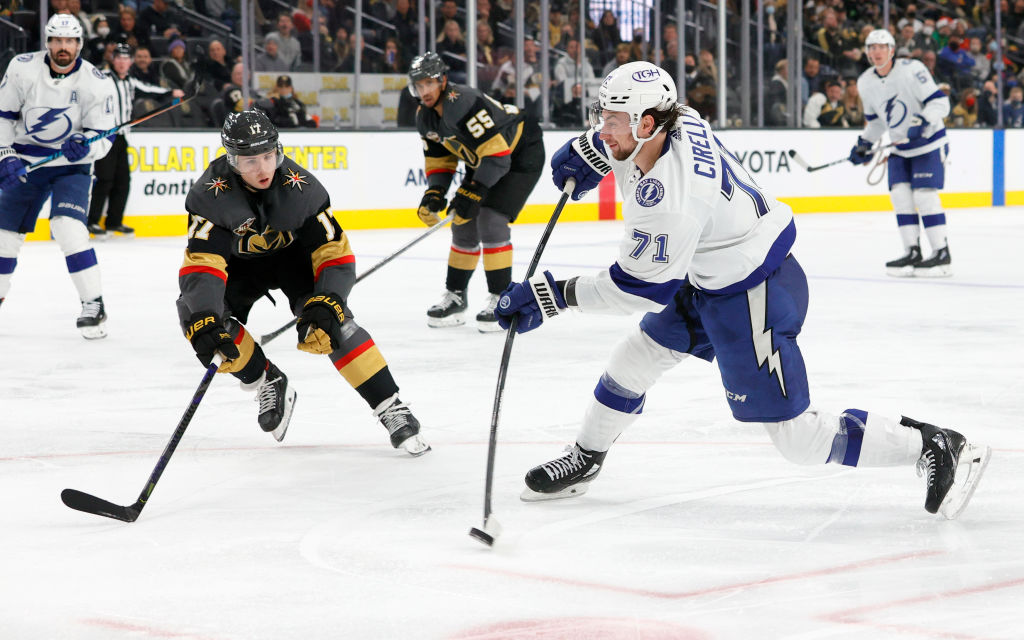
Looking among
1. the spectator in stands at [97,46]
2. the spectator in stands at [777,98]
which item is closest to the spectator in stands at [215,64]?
the spectator in stands at [97,46]

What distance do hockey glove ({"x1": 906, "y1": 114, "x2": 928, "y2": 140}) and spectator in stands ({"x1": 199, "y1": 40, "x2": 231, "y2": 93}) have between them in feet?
17.5

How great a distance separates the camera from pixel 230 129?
312 cm

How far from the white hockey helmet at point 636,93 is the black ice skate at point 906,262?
5.29m

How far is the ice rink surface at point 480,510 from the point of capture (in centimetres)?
218

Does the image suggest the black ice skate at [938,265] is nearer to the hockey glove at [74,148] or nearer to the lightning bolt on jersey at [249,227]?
the hockey glove at [74,148]

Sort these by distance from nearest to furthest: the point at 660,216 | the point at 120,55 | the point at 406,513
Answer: the point at 660,216
the point at 406,513
the point at 120,55

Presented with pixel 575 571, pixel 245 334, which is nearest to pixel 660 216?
pixel 575 571

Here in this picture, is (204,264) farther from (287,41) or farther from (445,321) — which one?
(287,41)

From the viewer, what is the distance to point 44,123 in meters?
5.58

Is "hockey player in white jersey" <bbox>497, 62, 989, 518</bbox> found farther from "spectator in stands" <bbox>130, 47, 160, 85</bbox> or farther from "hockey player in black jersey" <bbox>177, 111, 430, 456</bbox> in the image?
"spectator in stands" <bbox>130, 47, 160, 85</bbox>

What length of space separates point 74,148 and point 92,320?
0.73m

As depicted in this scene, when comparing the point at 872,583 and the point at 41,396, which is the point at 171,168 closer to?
the point at 41,396

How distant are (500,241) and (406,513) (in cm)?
314

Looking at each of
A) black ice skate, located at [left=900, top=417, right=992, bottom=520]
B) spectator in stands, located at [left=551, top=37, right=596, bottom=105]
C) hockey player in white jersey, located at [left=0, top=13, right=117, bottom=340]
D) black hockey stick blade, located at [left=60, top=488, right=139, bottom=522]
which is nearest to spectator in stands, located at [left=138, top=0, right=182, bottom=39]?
spectator in stands, located at [left=551, top=37, right=596, bottom=105]
